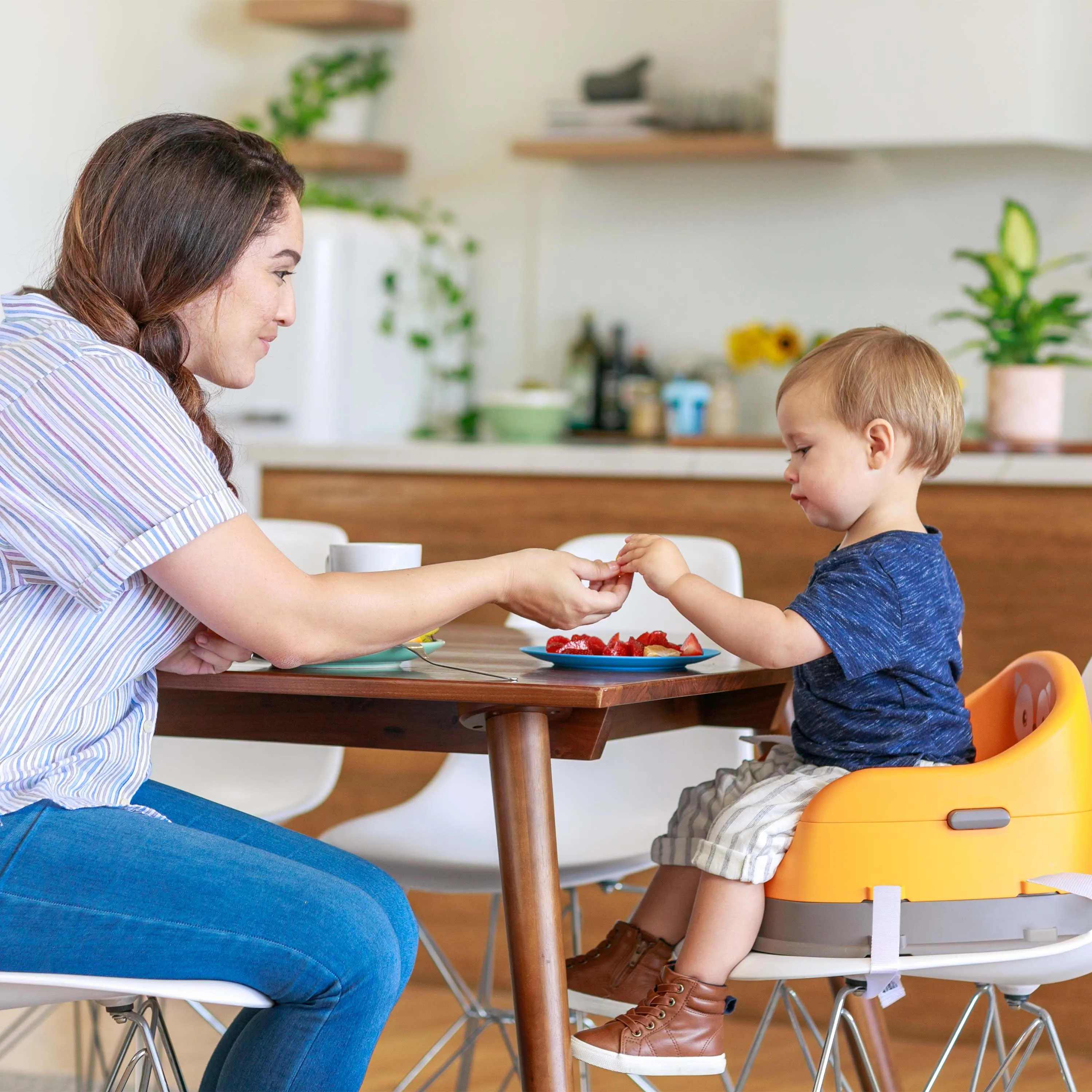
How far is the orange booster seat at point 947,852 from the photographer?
5.34 ft

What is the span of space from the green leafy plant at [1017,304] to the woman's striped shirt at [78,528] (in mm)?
2098

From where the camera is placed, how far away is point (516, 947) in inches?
Result: 64.0

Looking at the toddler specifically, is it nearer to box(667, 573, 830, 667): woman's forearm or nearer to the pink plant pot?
box(667, 573, 830, 667): woman's forearm

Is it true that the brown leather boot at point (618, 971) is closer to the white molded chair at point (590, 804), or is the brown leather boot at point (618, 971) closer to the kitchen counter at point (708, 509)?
the white molded chair at point (590, 804)

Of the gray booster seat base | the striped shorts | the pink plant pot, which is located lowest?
the gray booster seat base

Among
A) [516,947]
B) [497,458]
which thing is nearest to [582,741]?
[516,947]

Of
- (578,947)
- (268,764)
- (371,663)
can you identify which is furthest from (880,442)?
(268,764)

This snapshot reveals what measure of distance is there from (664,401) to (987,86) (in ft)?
3.61

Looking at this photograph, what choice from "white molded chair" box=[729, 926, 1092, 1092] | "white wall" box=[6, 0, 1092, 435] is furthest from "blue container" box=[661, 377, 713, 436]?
"white molded chair" box=[729, 926, 1092, 1092]

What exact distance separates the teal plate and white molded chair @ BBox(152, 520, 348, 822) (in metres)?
0.74

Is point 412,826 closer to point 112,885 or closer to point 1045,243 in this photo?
point 112,885

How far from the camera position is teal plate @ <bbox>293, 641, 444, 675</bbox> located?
5.32ft

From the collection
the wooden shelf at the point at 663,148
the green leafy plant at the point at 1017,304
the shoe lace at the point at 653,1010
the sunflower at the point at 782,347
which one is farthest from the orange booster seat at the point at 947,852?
the wooden shelf at the point at 663,148

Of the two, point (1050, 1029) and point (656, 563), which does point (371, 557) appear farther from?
point (1050, 1029)
